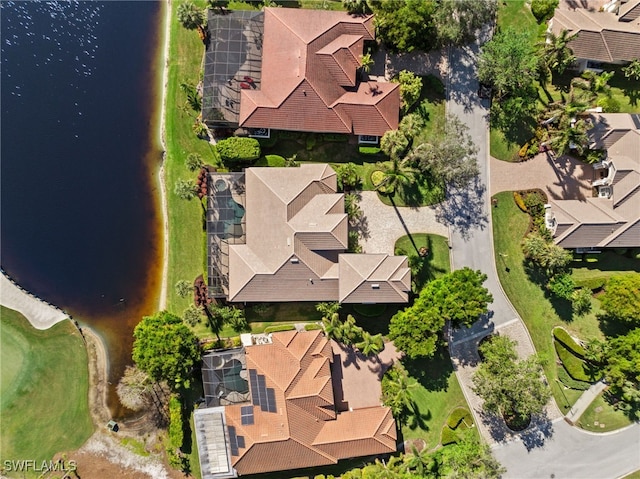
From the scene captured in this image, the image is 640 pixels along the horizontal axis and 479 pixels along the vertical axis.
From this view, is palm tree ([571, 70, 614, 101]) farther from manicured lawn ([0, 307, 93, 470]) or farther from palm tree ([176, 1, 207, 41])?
manicured lawn ([0, 307, 93, 470])

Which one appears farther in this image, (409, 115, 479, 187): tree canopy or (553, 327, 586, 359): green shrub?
(553, 327, 586, 359): green shrub

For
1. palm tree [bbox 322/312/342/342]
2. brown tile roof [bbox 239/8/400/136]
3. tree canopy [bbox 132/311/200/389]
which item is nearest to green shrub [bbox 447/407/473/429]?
palm tree [bbox 322/312/342/342]

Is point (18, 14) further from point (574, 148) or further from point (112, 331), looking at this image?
point (574, 148)

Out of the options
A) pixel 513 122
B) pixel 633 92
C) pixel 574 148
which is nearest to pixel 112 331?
pixel 513 122

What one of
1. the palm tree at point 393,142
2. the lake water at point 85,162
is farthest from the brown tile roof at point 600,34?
the lake water at point 85,162

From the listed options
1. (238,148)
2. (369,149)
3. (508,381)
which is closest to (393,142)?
(369,149)

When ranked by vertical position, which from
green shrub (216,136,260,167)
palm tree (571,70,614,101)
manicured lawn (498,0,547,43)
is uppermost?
manicured lawn (498,0,547,43)
